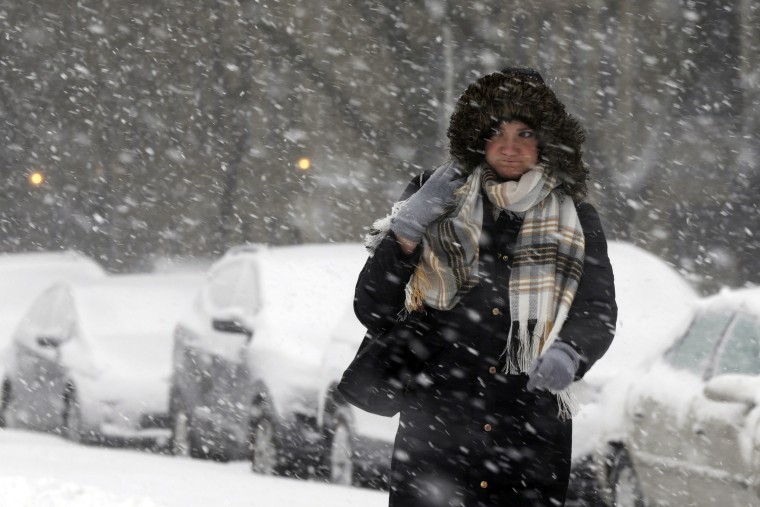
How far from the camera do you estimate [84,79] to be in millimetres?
27828

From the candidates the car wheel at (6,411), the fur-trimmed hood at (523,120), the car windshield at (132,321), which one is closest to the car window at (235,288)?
the car windshield at (132,321)

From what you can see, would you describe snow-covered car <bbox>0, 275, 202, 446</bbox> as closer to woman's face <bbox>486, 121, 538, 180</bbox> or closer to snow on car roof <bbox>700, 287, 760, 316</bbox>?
snow on car roof <bbox>700, 287, 760, 316</bbox>

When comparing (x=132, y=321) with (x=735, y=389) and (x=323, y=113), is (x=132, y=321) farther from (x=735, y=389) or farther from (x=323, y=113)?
(x=323, y=113)

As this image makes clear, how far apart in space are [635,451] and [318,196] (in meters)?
18.0

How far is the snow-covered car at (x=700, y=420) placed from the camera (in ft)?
19.7

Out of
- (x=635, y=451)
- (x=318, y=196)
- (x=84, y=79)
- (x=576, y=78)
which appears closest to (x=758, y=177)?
(x=576, y=78)

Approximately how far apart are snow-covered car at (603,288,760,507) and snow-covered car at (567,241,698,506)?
0.39 feet

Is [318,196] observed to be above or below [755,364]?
below

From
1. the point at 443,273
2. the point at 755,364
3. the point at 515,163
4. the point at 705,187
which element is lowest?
the point at 705,187

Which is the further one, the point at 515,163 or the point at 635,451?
the point at 635,451

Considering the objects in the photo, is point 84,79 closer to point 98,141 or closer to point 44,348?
point 98,141

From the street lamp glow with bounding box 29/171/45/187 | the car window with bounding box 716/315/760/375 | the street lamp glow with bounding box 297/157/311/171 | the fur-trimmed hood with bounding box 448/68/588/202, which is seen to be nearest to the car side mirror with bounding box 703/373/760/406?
the car window with bounding box 716/315/760/375

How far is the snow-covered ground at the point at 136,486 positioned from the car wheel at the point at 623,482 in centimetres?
155

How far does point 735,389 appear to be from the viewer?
604 centimetres
